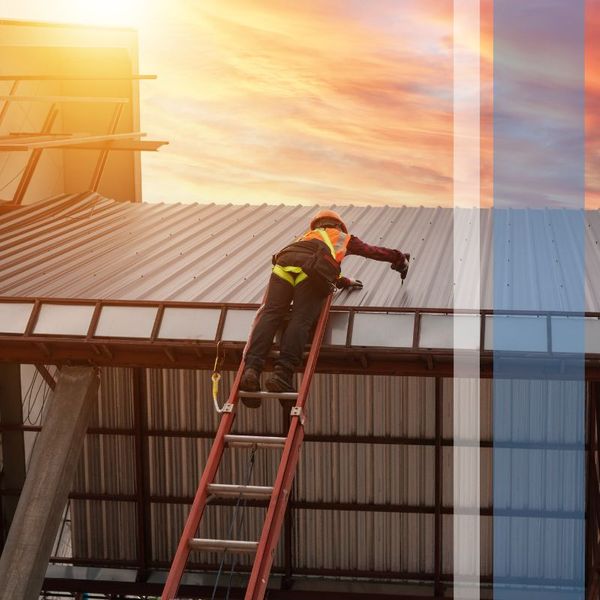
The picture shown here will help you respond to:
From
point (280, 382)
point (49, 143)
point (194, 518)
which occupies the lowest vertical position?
point (194, 518)

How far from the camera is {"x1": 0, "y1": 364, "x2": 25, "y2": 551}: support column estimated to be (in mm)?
23344

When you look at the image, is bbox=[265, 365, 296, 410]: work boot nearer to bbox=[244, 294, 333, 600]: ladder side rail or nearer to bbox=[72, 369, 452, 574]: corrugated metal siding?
bbox=[244, 294, 333, 600]: ladder side rail

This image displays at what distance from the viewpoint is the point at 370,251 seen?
15.3m

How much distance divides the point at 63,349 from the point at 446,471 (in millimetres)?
10049

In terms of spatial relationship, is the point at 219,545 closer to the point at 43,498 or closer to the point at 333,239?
the point at 333,239

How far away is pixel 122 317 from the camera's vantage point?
1616 cm

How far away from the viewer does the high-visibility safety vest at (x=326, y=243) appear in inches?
535

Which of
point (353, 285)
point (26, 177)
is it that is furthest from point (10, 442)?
point (353, 285)

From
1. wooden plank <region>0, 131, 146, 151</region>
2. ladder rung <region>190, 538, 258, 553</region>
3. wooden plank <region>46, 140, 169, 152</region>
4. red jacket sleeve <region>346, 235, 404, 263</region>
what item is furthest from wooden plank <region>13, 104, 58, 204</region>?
ladder rung <region>190, 538, 258, 553</region>

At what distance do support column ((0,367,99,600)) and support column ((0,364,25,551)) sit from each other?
315 inches

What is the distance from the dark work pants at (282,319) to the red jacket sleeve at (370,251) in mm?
1520

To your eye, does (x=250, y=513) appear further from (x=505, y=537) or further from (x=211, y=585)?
(x=505, y=537)

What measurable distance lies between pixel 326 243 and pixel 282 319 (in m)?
1.37

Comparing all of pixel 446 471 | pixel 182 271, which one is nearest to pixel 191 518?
pixel 182 271
